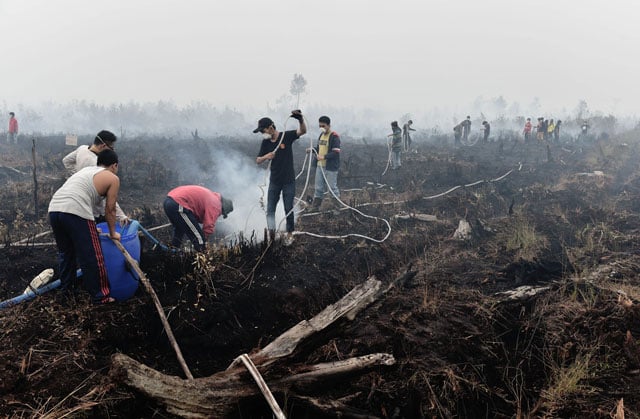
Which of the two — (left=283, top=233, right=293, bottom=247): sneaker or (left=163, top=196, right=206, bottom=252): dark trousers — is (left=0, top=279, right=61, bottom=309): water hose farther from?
(left=283, top=233, right=293, bottom=247): sneaker

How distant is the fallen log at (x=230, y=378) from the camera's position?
1.94 metres

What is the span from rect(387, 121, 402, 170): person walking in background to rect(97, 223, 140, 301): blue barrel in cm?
976

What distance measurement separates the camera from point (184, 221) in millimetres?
4750

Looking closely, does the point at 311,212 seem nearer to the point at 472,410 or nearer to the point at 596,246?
the point at 596,246

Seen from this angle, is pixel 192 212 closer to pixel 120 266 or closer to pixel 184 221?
pixel 184 221

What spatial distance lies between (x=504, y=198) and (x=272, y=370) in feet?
31.8

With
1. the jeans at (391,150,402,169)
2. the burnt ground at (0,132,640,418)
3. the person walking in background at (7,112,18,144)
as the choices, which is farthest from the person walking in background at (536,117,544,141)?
the person walking in background at (7,112,18,144)

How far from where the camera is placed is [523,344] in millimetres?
3164

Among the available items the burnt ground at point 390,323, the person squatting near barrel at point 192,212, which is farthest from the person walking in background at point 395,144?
the person squatting near barrel at point 192,212

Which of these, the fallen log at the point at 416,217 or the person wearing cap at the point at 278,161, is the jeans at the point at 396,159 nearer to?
the fallen log at the point at 416,217

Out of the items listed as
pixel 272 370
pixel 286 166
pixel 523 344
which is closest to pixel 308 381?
pixel 272 370

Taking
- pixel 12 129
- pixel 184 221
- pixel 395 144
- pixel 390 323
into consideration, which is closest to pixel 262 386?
pixel 390 323

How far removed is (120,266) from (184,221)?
1196 millimetres

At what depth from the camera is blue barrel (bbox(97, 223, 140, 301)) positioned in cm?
361
